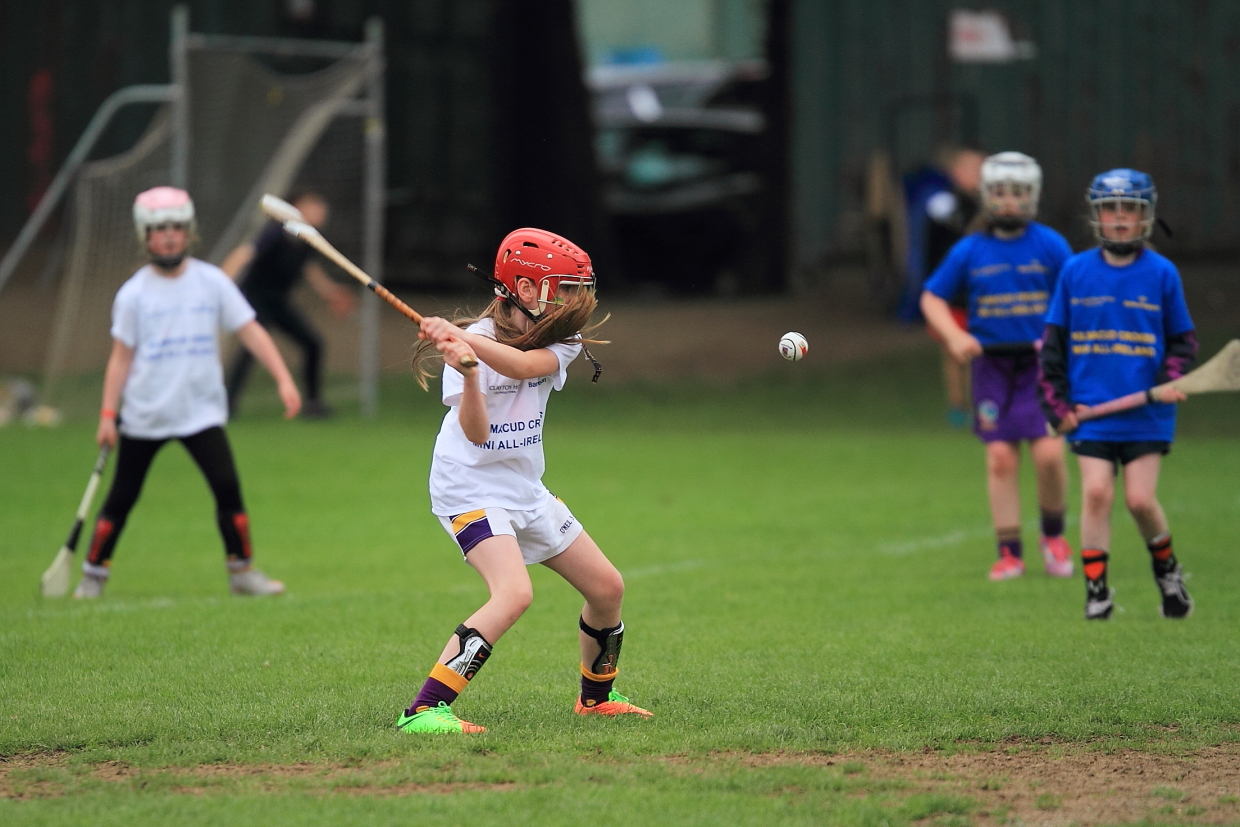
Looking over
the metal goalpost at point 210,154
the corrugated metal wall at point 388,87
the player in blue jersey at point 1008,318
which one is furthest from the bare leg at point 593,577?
the corrugated metal wall at point 388,87

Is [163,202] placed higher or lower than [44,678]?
higher

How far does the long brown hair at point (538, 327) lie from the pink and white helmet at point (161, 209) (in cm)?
303

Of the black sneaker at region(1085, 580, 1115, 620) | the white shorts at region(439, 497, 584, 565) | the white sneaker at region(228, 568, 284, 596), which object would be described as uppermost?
the white shorts at region(439, 497, 584, 565)

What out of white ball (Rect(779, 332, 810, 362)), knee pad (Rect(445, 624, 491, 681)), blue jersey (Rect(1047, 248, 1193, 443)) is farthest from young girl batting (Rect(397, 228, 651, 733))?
blue jersey (Rect(1047, 248, 1193, 443))

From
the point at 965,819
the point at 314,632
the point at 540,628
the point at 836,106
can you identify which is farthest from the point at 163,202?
the point at 836,106

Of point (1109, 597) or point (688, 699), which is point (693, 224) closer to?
point (1109, 597)

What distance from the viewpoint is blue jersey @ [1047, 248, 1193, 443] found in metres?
6.90

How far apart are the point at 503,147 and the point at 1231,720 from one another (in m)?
18.8

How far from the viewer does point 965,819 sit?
4242 mm

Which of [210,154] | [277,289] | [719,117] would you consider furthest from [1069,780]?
[719,117]

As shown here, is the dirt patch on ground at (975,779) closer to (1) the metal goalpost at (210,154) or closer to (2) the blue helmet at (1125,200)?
(2) the blue helmet at (1125,200)

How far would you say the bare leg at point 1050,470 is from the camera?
27.1 ft

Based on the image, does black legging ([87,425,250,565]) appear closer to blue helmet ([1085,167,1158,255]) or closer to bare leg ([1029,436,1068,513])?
bare leg ([1029,436,1068,513])

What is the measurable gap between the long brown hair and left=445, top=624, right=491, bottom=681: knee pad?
81 cm
